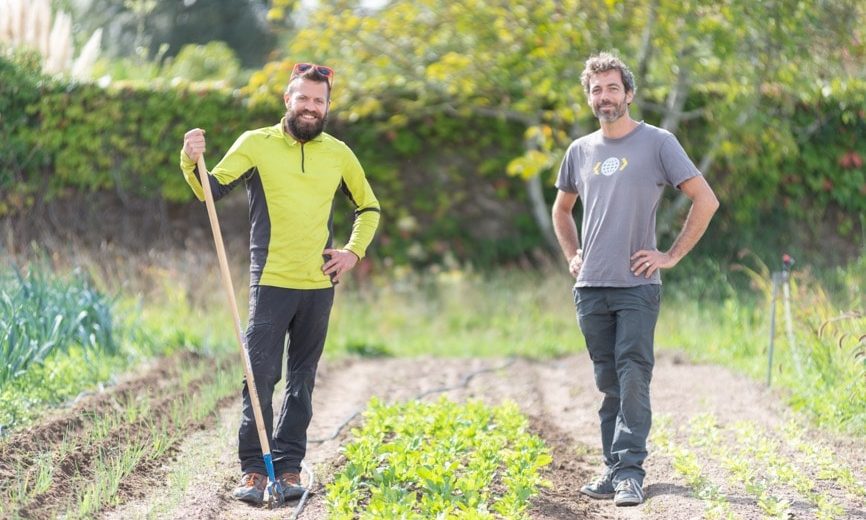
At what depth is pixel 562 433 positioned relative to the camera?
21.6 feet

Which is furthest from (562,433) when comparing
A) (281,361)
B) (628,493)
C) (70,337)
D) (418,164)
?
(418,164)

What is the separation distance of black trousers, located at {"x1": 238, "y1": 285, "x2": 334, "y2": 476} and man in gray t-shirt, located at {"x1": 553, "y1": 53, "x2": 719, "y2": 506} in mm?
1215

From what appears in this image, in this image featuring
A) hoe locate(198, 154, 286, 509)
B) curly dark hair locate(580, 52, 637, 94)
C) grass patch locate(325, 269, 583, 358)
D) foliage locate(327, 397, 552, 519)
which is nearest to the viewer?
foliage locate(327, 397, 552, 519)

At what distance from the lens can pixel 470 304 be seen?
1132cm

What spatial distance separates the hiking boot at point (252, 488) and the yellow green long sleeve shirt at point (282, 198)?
814 millimetres

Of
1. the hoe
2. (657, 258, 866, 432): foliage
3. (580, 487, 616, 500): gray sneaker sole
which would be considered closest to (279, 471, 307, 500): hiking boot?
Result: the hoe

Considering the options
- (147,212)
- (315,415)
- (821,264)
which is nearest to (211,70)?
(147,212)

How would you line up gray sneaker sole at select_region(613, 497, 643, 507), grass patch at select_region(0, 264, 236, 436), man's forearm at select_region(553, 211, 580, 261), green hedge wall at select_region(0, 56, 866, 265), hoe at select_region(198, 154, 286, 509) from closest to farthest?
hoe at select_region(198, 154, 286, 509) < gray sneaker sole at select_region(613, 497, 643, 507) < man's forearm at select_region(553, 211, 580, 261) < grass patch at select_region(0, 264, 236, 436) < green hedge wall at select_region(0, 56, 866, 265)

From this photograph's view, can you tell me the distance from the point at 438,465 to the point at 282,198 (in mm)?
1281

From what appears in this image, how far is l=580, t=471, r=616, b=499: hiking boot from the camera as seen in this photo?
5.10 meters

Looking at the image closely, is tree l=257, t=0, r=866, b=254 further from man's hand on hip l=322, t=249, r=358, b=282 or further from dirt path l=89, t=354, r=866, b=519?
man's hand on hip l=322, t=249, r=358, b=282

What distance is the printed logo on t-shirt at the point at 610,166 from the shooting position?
16.2 ft

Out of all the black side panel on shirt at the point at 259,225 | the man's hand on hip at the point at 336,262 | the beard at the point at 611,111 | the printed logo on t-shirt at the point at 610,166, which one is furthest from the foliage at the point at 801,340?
the black side panel on shirt at the point at 259,225

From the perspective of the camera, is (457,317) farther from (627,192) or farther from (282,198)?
(282,198)
